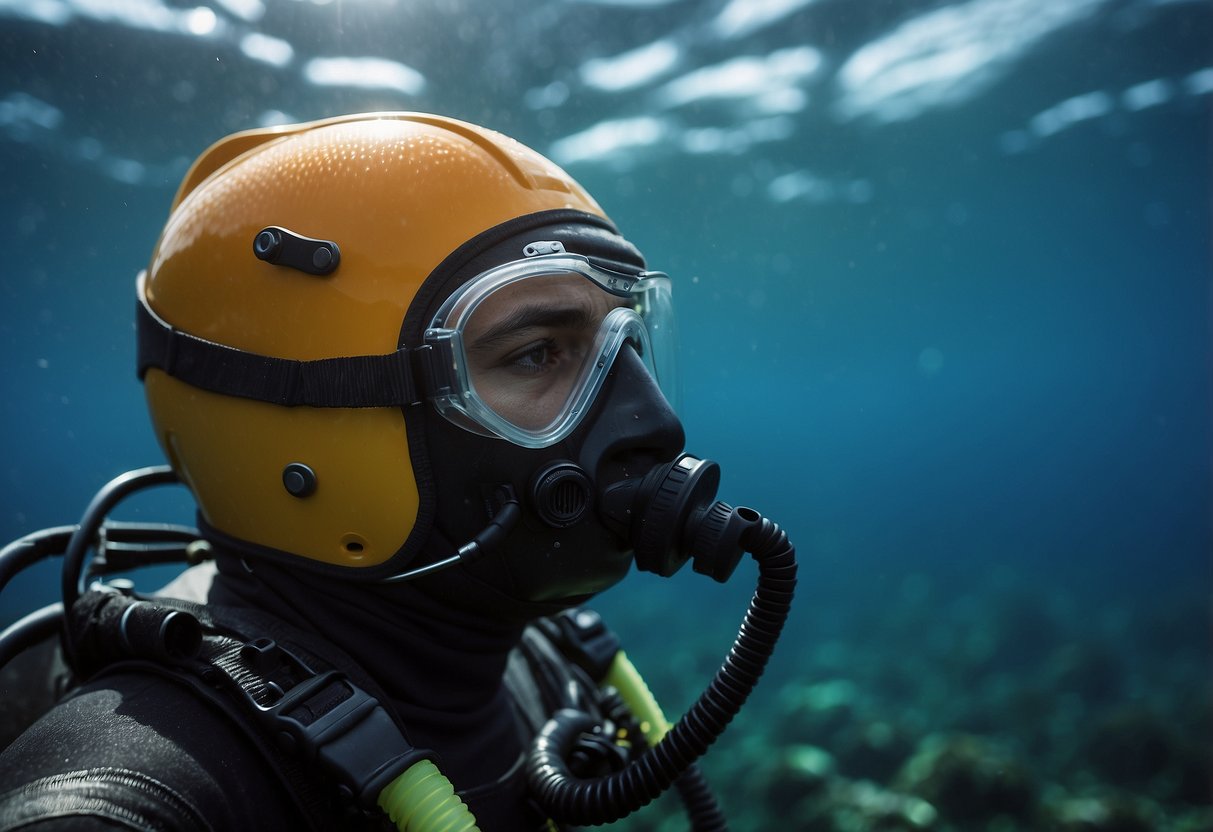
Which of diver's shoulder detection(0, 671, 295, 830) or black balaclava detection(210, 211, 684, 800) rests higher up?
black balaclava detection(210, 211, 684, 800)

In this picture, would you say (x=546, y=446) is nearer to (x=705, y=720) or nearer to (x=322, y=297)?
(x=322, y=297)

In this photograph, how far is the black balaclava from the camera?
6.30 ft

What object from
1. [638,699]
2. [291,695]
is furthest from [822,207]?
[291,695]

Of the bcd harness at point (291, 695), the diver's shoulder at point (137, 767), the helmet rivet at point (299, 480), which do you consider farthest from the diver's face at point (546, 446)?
the diver's shoulder at point (137, 767)

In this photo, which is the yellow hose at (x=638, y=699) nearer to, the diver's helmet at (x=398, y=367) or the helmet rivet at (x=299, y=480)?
the diver's helmet at (x=398, y=367)

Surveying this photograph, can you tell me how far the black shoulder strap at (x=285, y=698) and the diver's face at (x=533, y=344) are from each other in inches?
30.0

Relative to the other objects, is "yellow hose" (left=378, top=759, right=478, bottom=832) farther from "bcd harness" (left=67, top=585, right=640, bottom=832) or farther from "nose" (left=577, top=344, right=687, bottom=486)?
"nose" (left=577, top=344, right=687, bottom=486)

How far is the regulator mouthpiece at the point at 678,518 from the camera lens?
6.05 feet

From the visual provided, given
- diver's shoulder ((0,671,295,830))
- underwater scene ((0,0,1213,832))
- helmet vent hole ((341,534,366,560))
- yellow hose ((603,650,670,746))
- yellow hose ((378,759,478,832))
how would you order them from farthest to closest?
1. underwater scene ((0,0,1213,832))
2. yellow hose ((603,650,670,746))
3. helmet vent hole ((341,534,366,560))
4. yellow hose ((378,759,478,832))
5. diver's shoulder ((0,671,295,830))

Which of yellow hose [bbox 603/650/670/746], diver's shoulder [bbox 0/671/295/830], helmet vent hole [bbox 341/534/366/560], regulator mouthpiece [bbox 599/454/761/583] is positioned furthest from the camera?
yellow hose [bbox 603/650/670/746]

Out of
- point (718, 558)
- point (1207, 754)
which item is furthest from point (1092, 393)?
point (718, 558)

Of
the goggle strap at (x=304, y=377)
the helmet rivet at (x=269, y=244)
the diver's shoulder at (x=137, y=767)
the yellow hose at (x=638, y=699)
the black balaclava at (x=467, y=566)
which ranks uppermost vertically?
the helmet rivet at (x=269, y=244)

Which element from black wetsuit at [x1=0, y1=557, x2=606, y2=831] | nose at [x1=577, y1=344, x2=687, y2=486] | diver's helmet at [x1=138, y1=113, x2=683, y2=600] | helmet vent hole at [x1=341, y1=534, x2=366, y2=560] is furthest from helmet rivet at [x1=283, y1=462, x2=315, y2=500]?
nose at [x1=577, y1=344, x2=687, y2=486]

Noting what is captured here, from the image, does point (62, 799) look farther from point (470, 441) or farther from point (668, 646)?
point (668, 646)
